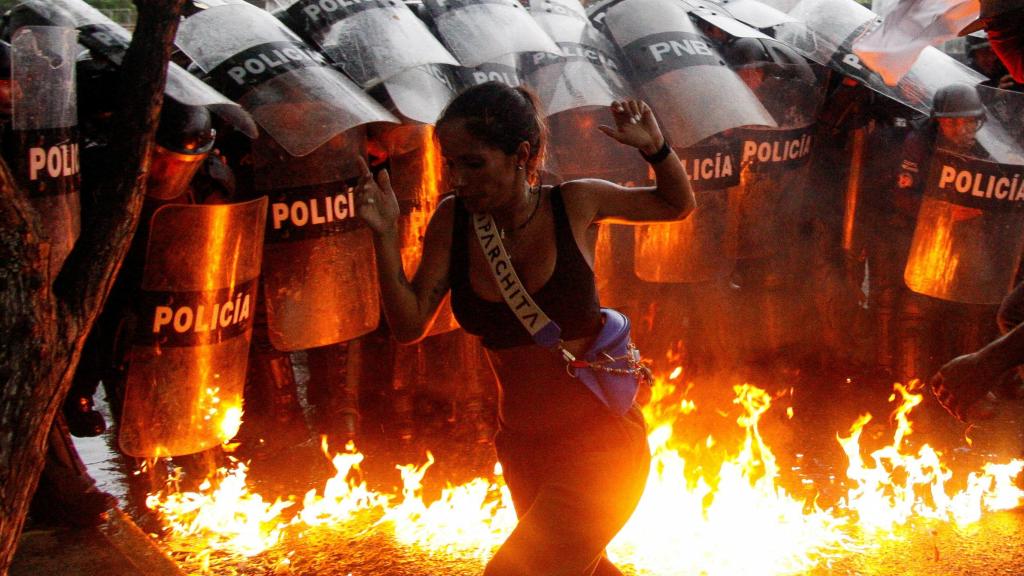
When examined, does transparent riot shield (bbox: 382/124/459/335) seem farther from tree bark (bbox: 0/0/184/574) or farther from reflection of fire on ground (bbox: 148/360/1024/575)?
tree bark (bbox: 0/0/184/574)

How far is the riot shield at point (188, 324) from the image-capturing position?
383 cm

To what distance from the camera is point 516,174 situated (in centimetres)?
271

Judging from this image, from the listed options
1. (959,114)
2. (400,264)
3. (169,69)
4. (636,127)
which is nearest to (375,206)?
(400,264)

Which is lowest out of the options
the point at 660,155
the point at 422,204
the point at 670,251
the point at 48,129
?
the point at 670,251

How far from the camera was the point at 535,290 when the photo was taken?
2.68 metres

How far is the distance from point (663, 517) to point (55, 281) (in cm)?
268

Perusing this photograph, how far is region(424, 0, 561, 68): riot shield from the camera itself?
489 centimetres

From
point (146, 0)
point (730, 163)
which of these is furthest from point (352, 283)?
point (730, 163)

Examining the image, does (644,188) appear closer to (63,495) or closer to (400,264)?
(400,264)

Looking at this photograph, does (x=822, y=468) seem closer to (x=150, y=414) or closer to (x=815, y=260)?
(x=815, y=260)

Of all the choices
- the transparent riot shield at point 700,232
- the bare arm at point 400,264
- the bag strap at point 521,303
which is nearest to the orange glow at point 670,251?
the transparent riot shield at point 700,232

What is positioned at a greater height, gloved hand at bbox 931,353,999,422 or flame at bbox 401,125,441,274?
gloved hand at bbox 931,353,999,422

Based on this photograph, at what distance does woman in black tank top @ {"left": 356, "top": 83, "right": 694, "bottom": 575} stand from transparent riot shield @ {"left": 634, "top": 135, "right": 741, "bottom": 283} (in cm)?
254

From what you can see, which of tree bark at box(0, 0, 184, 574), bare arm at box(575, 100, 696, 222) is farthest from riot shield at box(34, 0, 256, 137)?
bare arm at box(575, 100, 696, 222)
